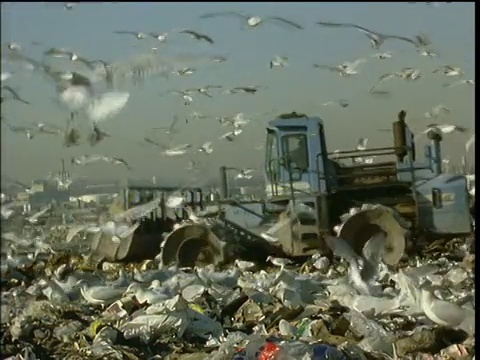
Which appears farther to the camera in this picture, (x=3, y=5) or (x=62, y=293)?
(x=62, y=293)

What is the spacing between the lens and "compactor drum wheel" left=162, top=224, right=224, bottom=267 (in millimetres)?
3305

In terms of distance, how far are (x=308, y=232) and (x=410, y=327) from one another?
461 mm

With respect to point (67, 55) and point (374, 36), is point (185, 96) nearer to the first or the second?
point (67, 55)

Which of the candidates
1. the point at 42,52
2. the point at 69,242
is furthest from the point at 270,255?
the point at 42,52

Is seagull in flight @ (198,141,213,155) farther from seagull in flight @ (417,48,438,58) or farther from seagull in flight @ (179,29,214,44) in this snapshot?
seagull in flight @ (417,48,438,58)

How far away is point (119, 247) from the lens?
3359 millimetres

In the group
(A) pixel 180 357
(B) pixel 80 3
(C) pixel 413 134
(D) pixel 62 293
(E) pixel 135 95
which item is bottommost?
(A) pixel 180 357

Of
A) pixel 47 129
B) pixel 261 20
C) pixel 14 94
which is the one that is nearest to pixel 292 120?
pixel 261 20

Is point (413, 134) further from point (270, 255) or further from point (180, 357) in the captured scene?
point (180, 357)

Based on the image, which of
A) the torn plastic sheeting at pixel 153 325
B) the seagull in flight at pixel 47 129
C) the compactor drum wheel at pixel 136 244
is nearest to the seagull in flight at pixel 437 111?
the compactor drum wheel at pixel 136 244

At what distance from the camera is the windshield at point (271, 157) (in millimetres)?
3260

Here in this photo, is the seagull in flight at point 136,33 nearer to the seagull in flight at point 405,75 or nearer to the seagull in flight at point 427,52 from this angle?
the seagull in flight at point 405,75

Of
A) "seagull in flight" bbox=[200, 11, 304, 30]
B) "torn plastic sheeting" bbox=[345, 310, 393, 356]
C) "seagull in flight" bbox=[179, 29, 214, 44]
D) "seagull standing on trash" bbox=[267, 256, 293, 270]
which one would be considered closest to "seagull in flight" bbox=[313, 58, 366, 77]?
"seagull in flight" bbox=[200, 11, 304, 30]

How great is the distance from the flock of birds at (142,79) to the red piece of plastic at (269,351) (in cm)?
57
